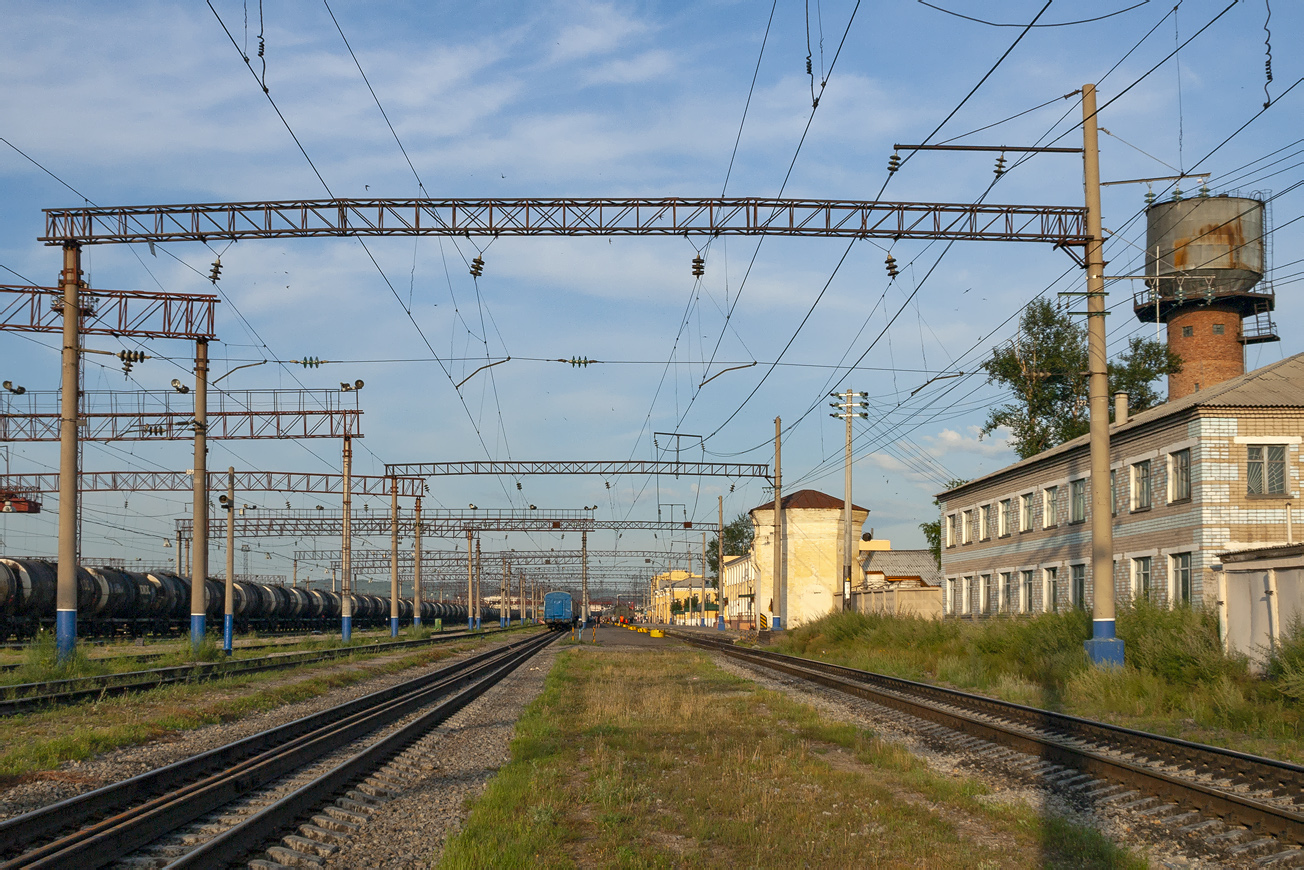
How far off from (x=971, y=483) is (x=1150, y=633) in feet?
83.2

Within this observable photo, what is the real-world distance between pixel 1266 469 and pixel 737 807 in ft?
74.1

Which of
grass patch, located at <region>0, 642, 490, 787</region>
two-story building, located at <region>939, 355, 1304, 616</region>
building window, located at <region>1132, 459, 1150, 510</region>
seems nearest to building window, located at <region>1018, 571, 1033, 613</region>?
two-story building, located at <region>939, 355, 1304, 616</region>

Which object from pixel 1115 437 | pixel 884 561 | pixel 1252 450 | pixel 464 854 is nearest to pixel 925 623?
pixel 1115 437

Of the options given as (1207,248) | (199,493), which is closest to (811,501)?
(1207,248)

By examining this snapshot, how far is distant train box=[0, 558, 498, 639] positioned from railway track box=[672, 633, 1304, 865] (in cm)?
2336

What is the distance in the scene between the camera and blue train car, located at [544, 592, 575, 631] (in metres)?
88.0

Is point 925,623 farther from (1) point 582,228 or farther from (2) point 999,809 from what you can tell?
(2) point 999,809

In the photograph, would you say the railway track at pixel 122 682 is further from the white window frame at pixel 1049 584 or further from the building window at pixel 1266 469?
the building window at pixel 1266 469

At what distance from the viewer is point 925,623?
34.3m

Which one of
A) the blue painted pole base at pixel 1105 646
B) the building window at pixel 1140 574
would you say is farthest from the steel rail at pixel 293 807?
the building window at pixel 1140 574

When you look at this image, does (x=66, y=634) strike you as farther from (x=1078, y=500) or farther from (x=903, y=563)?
(x=903, y=563)

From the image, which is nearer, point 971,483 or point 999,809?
point 999,809

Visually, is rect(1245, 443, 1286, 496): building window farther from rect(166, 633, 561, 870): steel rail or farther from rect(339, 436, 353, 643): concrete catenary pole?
rect(339, 436, 353, 643): concrete catenary pole

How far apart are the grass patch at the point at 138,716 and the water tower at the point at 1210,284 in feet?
154
